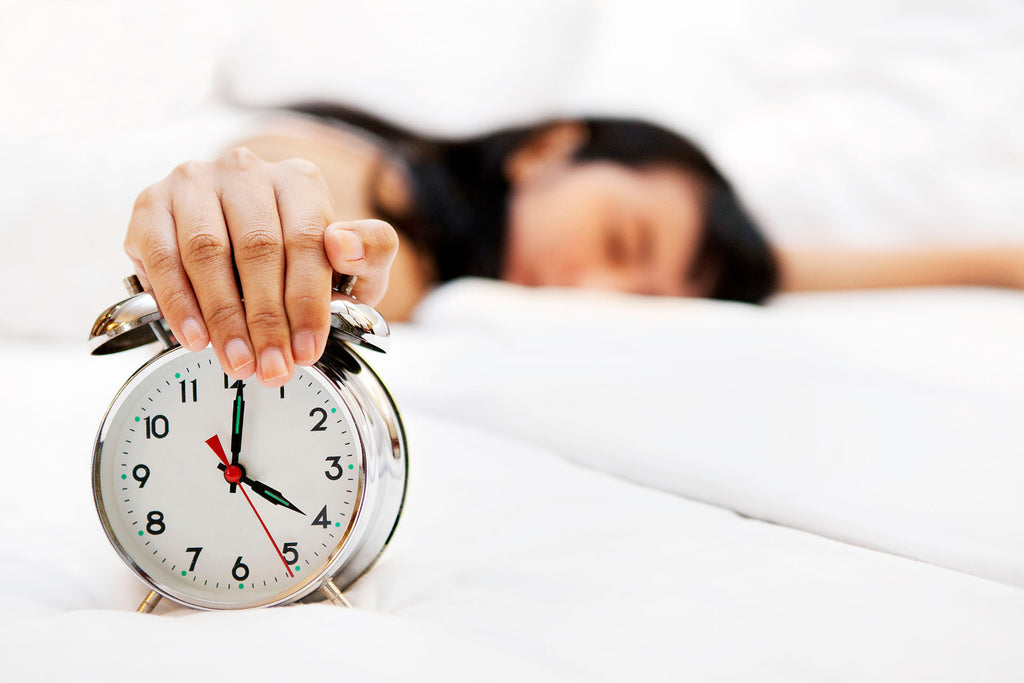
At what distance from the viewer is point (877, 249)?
1727 millimetres

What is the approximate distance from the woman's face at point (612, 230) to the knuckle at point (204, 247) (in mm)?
1223

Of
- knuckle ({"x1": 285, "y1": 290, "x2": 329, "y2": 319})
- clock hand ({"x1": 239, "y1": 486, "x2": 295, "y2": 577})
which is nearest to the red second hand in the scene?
clock hand ({"x1": 239, "y1": 486, "x2": 295, "y2": 577})

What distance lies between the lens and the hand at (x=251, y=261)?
17.8 inches

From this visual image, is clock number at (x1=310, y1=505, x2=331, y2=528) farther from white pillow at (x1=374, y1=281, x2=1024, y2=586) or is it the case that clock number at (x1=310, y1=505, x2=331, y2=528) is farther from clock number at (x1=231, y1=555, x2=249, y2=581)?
white pillow at (x1=374, y1=281, x2=1024, y2=586)

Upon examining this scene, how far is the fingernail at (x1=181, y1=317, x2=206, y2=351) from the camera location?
0.46 metres

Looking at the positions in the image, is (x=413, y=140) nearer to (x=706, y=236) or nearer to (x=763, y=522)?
(x=706, y=236)

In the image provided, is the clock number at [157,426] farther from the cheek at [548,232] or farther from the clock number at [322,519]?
the cheek at [548,232]

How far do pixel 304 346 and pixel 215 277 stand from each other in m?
0.07

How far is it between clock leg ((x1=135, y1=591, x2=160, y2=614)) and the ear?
4.41ft

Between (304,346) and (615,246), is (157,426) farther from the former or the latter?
(615,246)

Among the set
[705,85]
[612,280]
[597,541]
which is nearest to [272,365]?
[597,541]

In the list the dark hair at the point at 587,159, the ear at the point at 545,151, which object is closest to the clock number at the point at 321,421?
the dark hair at the point at 587,159

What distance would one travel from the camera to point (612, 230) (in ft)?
5.43

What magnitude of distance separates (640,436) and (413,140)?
1115 millimetres
